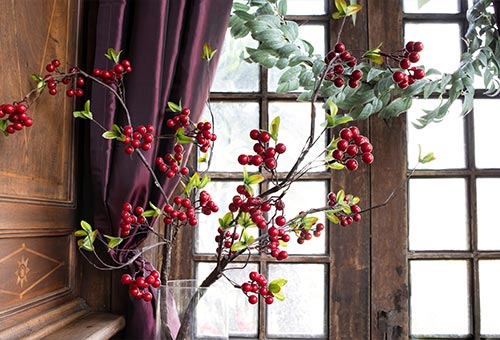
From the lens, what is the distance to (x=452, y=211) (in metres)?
1.86

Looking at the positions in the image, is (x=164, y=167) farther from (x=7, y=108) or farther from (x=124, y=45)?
(x=124, y=45)

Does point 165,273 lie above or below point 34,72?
below

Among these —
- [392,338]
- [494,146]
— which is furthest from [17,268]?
[494,146]

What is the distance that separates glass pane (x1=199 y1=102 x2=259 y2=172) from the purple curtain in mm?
280

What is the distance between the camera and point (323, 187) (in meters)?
1.86

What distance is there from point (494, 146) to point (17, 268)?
1532 millimetres

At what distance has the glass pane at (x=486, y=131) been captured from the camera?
1861 millimetres

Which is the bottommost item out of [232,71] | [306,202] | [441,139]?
[306,202]

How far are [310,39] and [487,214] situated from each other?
33.5 inches

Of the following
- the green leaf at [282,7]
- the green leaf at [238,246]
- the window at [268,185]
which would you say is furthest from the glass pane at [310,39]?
the green leaf at [238,246]

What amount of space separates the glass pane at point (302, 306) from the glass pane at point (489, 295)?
1.72 feet

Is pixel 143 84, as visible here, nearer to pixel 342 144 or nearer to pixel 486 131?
pixel 342 144

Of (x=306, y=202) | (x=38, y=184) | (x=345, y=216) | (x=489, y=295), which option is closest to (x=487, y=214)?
(x=489, y=295)

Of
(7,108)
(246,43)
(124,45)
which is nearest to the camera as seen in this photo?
(7,108)
